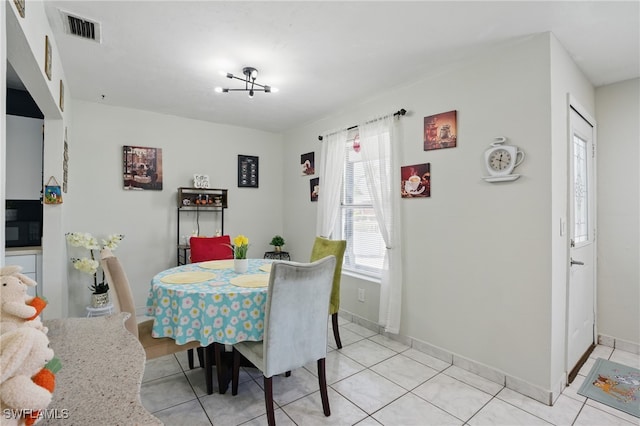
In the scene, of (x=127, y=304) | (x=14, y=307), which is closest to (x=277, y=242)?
(x=127, y=304)

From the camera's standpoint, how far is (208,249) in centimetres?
350

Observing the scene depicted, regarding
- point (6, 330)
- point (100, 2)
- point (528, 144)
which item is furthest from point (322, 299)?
point (100, 2)

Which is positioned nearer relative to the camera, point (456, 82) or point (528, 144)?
point (528, 144)

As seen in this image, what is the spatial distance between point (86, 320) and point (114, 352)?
426mm

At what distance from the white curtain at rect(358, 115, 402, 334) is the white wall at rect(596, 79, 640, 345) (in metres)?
1.90

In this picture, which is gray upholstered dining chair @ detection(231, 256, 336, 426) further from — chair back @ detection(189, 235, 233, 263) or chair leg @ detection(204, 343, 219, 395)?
chair back @ detection(189, 235, 233, 263)

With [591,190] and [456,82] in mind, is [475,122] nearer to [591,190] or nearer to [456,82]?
[456,82]

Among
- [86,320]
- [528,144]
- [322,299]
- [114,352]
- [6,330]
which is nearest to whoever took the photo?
[6,330]

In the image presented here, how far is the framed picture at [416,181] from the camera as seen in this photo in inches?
110

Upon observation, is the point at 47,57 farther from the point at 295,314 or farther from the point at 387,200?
the point at 387,200

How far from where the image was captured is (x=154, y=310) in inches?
→ 80.9

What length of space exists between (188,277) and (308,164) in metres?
2.45

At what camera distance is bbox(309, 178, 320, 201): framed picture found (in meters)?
4.12

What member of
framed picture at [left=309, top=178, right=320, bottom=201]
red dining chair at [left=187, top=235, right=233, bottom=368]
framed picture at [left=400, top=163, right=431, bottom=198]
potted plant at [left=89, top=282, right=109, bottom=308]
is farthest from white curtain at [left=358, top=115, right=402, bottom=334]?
potted plant at [left=89, top=282, right=109, bottom=308]
